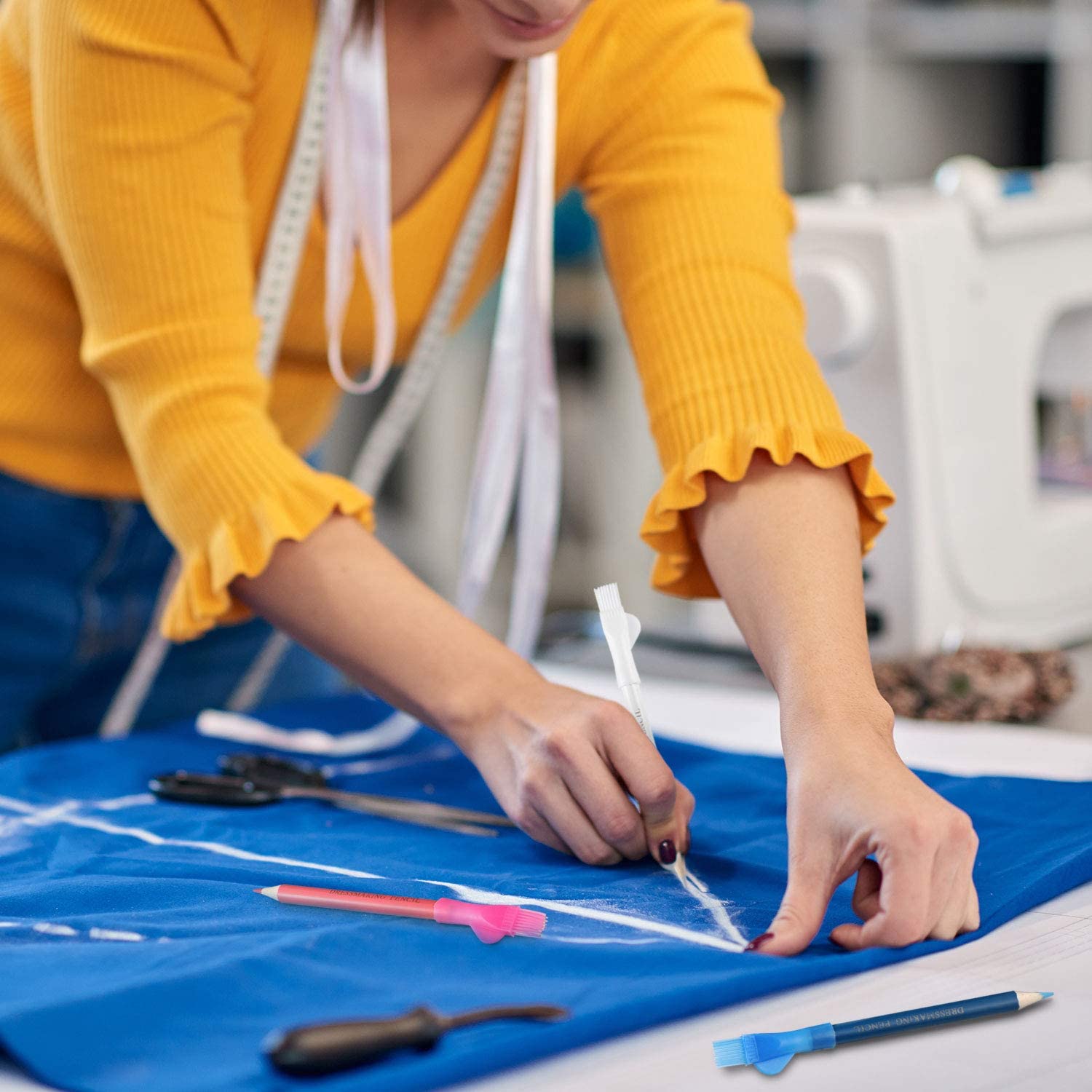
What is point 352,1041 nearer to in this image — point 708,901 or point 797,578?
point 708,901

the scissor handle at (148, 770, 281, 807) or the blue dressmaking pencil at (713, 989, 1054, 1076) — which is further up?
the scissor handle at (148, 770, 281, 807)

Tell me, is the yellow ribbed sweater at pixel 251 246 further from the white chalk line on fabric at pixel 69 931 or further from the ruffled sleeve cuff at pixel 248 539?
the white chalk line on fabric at pixel 69 931

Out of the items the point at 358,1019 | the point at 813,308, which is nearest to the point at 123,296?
the point at 358,1019

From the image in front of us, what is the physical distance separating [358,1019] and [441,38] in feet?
1.91

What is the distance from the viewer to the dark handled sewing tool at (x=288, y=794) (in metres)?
0.76

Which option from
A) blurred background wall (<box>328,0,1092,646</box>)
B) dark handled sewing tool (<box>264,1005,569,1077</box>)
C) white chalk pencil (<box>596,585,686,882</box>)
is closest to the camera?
dark handled sewing tool (<box>264,1005,569,1077</box>)

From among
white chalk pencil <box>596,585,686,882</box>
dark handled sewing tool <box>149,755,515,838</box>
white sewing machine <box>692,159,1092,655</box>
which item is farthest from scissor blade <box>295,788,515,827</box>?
white sewing machine <box>692,159,1092,655</box>

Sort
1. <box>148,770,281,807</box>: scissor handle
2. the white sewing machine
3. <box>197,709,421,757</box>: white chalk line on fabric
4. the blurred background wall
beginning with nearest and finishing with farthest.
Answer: <box>148,770,281,807</box>: scissor handle → <box>197,709,421,757</box>: white chalk line on fabric → the white sewing machine → the blurred background wall

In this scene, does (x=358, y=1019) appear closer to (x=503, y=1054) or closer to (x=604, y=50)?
(x=503, y=1054)

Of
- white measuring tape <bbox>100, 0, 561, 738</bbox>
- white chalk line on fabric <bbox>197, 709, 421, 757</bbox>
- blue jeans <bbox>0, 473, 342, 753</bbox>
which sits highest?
white measuring tape <bbox>100, 0, 561, 738</bbox>

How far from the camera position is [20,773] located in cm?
85

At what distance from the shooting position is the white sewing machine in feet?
3.62

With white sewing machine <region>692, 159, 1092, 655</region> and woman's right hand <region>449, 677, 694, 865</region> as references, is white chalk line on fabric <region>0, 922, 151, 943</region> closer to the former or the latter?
woman's right hand <region>449, 677, 694, 865</region>

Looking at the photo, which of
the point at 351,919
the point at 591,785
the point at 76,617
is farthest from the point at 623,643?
the point at 76,617
